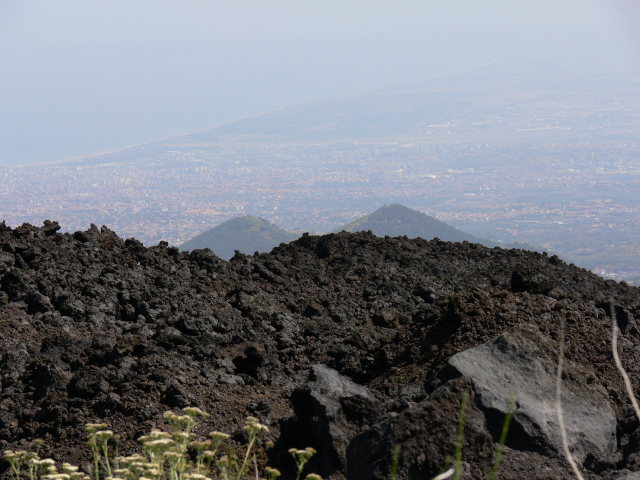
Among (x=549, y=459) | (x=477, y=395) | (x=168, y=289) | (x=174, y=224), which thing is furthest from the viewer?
(x=174, y=224)

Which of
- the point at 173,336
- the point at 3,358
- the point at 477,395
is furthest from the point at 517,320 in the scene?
the point at 3,358

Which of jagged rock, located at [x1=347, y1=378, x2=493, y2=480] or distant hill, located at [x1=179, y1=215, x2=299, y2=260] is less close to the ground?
jagged rock, located at [x1=347, y1=378, x2=493, y2=480]

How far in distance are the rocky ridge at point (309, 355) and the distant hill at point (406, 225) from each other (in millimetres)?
27627

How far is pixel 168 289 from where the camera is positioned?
404 inches

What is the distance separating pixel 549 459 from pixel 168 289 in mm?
6992

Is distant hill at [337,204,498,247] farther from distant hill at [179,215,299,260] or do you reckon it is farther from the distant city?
the distant city

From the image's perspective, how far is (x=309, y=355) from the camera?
8883 millimetres

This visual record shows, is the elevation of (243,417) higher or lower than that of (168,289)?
lower

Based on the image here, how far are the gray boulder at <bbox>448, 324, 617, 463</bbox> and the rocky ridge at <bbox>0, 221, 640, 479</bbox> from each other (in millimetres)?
18

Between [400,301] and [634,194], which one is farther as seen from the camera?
[634,194]

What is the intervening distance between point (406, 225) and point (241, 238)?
459 inches

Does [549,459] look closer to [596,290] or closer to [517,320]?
[517,320]

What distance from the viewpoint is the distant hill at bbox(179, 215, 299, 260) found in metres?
36.8

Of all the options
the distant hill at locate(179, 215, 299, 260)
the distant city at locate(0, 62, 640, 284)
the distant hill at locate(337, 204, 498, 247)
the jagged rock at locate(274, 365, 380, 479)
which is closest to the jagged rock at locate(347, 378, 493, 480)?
the jagged rock at locate(274, 365, 380, 479)
